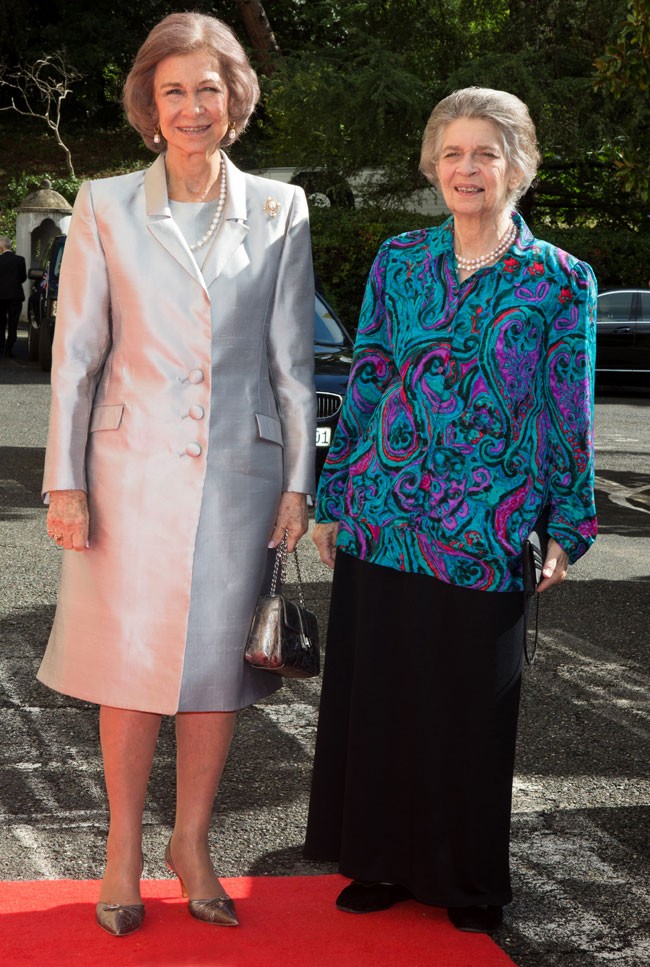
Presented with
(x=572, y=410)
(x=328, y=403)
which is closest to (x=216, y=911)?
(x=572, y=410)

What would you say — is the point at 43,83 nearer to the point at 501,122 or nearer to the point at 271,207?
the point at 271,207

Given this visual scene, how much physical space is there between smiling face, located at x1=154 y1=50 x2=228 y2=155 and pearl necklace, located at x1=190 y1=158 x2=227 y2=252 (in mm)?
111

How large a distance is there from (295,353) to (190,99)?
66 cm

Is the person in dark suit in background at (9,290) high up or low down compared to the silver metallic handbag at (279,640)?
up

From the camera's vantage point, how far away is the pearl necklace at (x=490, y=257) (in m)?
3.40

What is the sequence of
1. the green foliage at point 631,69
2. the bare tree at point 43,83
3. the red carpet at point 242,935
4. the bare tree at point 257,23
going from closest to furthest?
the red carpet at point 242,935
the green foliage at point 631,69
the bare tree at point 257,23
the bare tree at point 43,83

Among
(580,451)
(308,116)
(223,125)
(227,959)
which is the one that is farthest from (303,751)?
(308,116)

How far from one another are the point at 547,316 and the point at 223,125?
927 mm

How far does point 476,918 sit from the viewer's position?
3.47 metres

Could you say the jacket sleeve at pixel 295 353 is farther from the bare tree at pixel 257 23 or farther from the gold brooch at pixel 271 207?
the bare tree at pixel 257 23

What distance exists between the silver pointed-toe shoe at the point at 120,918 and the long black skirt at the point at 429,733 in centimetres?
53

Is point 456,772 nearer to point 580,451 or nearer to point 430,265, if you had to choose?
point 580,451

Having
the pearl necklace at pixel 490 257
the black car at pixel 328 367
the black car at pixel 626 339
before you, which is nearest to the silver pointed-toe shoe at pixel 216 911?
the pearl necklace at pixel 490 257

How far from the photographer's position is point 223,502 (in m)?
3.36
